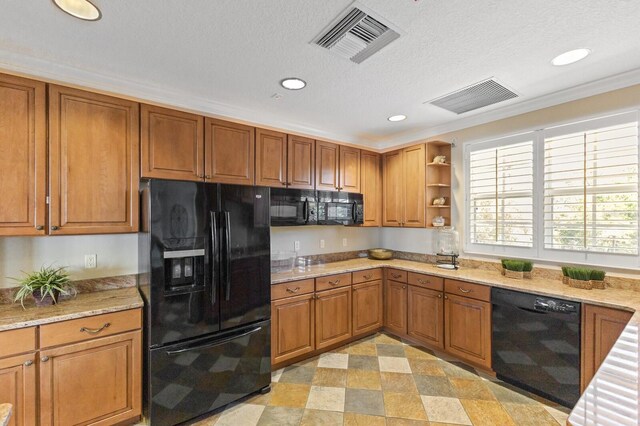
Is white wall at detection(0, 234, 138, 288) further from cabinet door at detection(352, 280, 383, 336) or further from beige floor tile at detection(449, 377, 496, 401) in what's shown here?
beige floor tile at detection(449, 377, 496, 401)

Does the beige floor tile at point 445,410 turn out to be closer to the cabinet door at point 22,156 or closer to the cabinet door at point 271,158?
the cabinet door at point 271,158

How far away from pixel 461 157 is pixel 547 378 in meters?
2.32

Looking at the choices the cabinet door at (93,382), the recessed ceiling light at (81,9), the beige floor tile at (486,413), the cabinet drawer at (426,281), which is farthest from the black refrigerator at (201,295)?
the cabinet drawer at (426,281)

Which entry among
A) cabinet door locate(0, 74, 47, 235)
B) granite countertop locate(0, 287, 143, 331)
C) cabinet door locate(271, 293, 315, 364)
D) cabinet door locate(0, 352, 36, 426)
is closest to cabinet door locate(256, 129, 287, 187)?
cabinet door locate(271, 293, 315, 364)

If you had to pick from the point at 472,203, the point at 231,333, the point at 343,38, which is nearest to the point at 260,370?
the point at 231,333

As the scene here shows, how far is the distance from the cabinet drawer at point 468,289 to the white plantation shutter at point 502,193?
69cm

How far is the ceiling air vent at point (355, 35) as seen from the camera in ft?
5.44

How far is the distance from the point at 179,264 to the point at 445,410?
233 centimetres

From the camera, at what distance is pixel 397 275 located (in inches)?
141

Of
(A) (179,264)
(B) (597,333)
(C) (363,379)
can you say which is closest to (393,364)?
(C) (363,379)

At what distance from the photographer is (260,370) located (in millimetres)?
2525

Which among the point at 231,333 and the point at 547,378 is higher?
the point at 231,333

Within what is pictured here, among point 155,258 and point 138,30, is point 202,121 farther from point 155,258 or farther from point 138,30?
point 155,258

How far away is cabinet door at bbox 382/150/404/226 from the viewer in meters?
3.92
